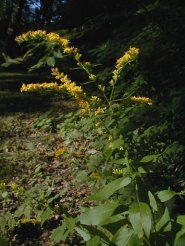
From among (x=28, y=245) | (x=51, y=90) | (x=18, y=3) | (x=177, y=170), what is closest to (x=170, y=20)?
(x=177, y=170)

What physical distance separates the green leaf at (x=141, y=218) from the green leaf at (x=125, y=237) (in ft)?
0.18

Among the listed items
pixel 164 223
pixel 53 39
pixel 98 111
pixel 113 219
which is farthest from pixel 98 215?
pixel 53 39

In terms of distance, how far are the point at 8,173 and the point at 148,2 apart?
9.91ft

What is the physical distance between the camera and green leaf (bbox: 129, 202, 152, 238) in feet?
5.87

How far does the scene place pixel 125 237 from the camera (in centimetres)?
189

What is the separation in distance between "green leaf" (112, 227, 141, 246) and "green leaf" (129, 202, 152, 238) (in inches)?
2.2

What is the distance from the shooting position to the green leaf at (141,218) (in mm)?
1788

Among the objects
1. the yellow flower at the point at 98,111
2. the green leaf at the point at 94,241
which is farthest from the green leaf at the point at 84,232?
the yellow flower at the point at 98,111

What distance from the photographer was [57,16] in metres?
4.14

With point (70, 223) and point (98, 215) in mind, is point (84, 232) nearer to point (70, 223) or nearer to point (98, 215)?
point (70, 223)

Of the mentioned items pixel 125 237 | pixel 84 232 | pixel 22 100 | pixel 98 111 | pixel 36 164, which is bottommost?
pixel 36 164

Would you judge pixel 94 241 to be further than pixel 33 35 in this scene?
No

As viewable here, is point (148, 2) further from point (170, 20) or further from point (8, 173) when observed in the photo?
point (8, 173)

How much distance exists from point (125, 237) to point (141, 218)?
153mm
